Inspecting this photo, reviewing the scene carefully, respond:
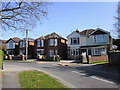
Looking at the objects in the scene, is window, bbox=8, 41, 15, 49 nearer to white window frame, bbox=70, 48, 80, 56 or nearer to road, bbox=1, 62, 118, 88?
white window frame, bbox=70, 48, 80, 56

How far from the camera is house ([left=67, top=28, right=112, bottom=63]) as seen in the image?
123 feet

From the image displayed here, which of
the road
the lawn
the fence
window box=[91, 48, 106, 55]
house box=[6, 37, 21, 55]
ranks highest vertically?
house box=[6, 37, 21, 55]

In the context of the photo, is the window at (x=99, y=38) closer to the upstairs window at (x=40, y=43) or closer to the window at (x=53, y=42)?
the window at (x=53, y=42)

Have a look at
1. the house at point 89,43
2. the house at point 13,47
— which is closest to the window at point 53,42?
the house at point 89,43

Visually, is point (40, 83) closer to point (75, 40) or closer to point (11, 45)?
point (75, 40)

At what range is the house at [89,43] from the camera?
123ft

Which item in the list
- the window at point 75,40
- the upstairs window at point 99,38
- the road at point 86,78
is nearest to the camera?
the road at point 86,78

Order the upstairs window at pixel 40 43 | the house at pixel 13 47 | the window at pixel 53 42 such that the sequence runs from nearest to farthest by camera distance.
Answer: the window at pixel 53 42 < the upstairs window at pixel 40 43 < the house at pixel 13 47

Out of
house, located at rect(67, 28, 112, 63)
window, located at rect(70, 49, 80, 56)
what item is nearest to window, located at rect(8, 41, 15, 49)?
house, located at rect(67, 28, 112, 63)

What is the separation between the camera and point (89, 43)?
132 feet

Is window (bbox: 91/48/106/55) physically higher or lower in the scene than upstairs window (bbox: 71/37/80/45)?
lower

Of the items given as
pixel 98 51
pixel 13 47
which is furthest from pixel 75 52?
pixel 13 47

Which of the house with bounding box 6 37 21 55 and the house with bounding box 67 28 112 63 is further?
the house with bounding box 6 37 21 55

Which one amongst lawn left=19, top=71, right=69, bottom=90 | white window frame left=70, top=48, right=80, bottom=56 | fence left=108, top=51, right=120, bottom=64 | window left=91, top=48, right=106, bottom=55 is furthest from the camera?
white window frame left=70, top=48, right=80, bottom=56
